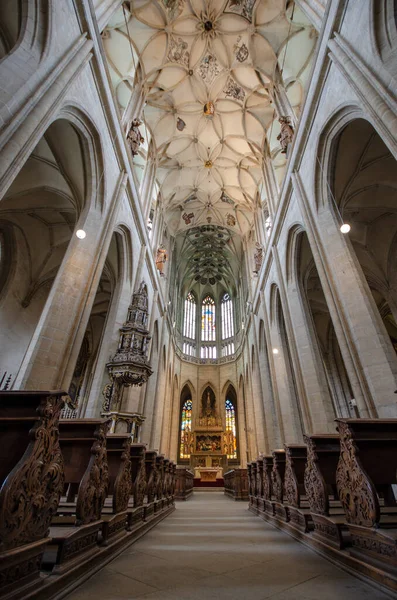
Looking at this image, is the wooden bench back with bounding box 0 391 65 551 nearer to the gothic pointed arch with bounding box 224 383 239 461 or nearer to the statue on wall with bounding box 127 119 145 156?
the statue on wall with bounding box 127 119 145 156

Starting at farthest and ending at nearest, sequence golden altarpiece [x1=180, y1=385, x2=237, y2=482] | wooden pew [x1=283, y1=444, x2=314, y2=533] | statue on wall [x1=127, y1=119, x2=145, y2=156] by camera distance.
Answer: golden altarpiece [x1=180, y1=385, x2=237, y2=482] < statue on wall [x1=127, y1=119, x2=145, y2=156] < wooden pew [x1=283, y1=444, x2=314, y2=533]

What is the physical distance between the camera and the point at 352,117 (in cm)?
670

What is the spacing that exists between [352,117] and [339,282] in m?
3.73

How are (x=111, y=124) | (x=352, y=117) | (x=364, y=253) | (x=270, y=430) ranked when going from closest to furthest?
(x=352, y=117) → (x=111, y=124) → (x=364, y=253) → (x=270, y=430)

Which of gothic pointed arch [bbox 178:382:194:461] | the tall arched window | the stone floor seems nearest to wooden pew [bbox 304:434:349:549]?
the stone floor

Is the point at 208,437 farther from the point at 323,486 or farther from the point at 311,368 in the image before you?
the point at 323,486

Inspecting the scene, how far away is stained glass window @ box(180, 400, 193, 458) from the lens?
21180mm

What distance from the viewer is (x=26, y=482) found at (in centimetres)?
169

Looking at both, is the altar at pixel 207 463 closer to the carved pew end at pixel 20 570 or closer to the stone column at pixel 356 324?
the stone column at pixel 356 324

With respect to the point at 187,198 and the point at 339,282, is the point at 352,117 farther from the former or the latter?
the point at 187,198

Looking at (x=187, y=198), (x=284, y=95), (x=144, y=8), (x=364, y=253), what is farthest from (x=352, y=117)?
(x=187, y=198)

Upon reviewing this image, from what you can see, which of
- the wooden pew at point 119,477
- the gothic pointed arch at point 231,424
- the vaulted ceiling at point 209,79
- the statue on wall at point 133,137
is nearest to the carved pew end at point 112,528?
the wooden pew at point 119,477

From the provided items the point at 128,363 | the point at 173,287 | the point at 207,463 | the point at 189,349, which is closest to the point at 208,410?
the point at 207,463

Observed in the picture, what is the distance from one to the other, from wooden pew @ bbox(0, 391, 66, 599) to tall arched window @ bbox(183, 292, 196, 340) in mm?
23429
